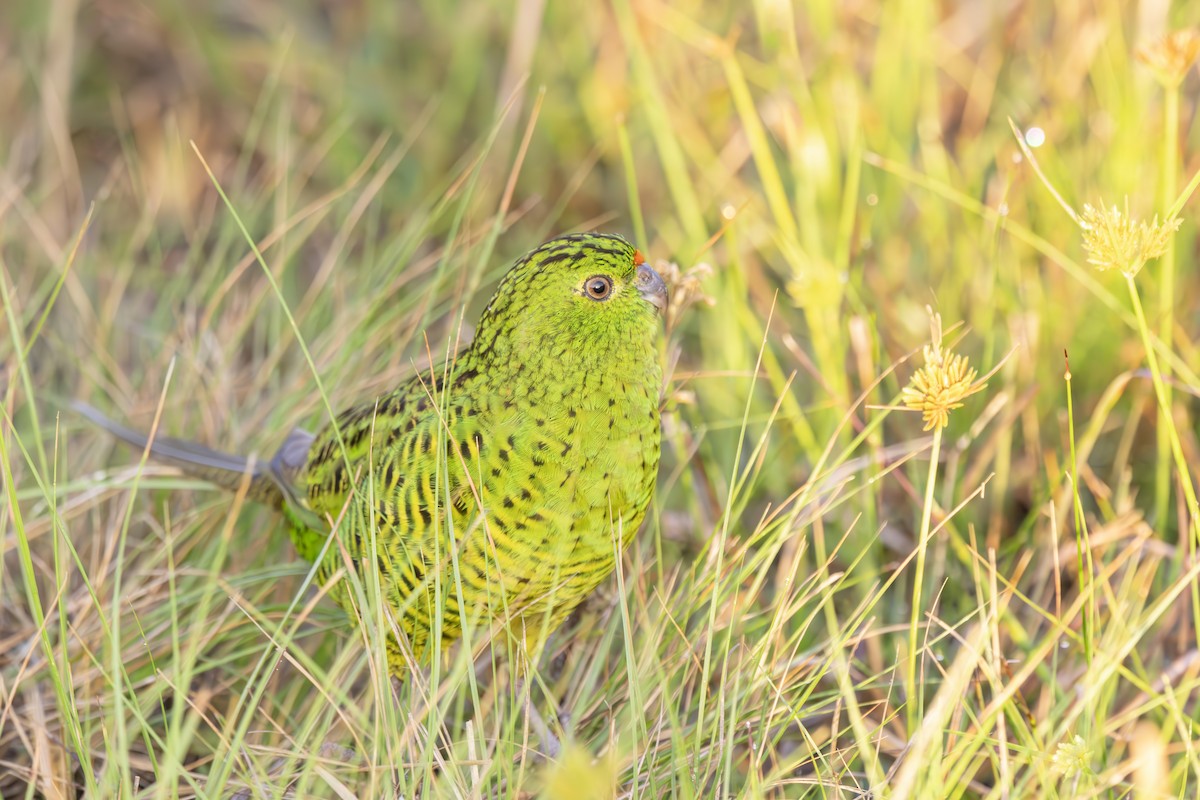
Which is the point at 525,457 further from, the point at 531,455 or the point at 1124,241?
the point at 1124,241

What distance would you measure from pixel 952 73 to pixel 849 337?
169 cm

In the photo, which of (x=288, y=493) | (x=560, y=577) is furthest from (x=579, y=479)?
(x=288, y=493)

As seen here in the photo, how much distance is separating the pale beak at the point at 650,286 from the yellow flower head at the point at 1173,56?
1.19 m

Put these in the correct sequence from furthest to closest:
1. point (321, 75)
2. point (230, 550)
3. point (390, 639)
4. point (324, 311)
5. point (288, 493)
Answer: point (321, 75) → point (324, 311) → point (230, 550) → point (288, 493) → point (390, 639)

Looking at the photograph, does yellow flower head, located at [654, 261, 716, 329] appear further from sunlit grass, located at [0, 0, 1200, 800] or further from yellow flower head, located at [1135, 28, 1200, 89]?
yellow flower head, located at [1135, 28, 1200, 89]

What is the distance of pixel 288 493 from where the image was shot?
125 inches

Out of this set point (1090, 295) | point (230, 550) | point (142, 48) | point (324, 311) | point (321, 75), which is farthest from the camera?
point (142, 48)

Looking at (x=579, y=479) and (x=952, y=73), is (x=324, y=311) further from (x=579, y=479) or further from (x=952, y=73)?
(x=952, y=73)

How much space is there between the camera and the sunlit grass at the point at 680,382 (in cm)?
248

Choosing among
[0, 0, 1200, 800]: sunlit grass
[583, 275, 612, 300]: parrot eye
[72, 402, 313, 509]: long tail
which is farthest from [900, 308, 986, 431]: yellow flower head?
[72, 402, 313, 509]: long tail

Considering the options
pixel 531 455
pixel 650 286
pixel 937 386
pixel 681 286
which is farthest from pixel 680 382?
pixel 937 386

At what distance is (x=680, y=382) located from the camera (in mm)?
3818

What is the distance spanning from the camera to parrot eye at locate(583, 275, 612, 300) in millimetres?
2682

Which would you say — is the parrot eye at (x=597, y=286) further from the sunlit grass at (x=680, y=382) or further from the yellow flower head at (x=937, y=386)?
the yellow flower head at (x=937, y=386)
